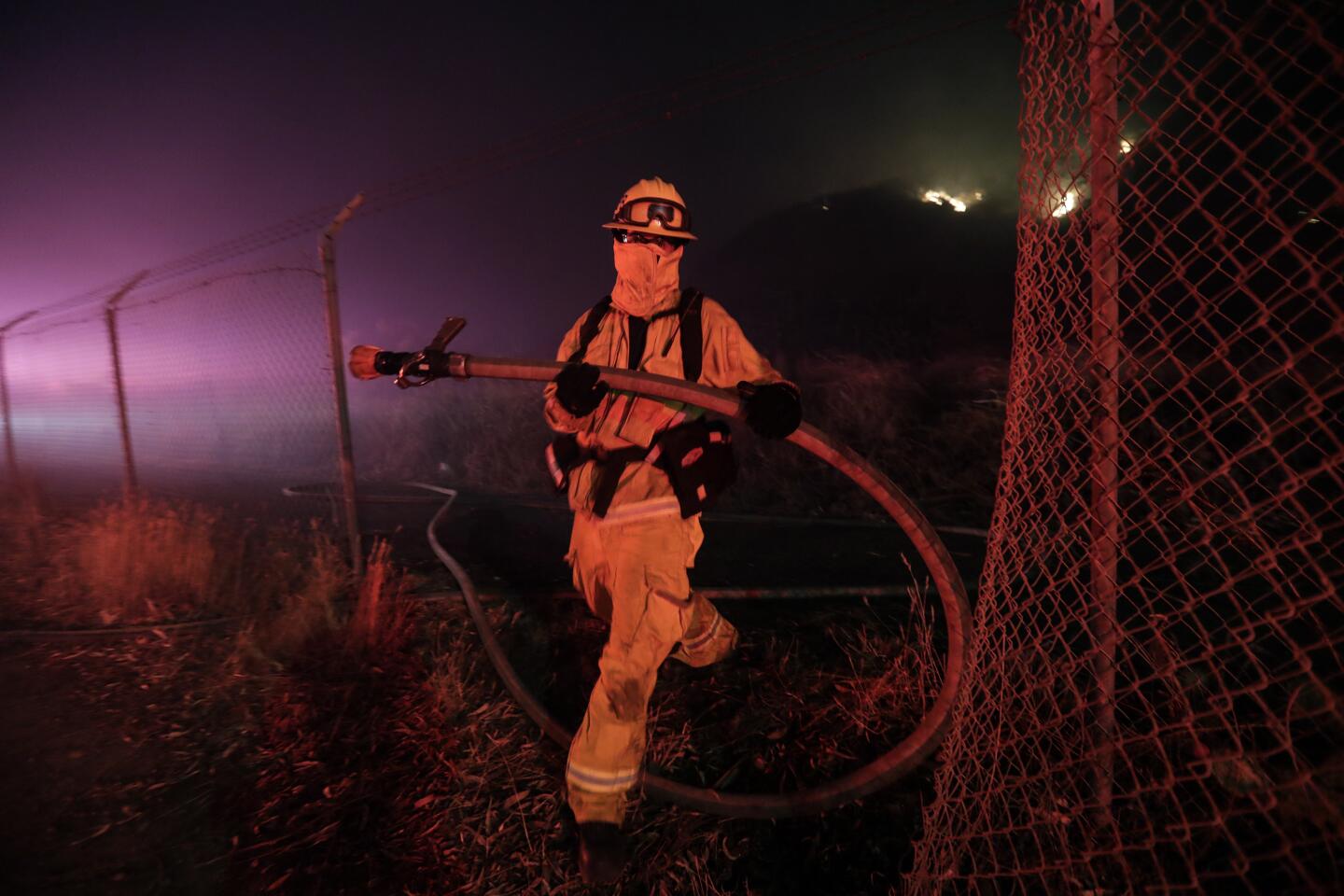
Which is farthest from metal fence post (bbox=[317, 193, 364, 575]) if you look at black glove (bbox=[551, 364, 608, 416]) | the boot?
the boot

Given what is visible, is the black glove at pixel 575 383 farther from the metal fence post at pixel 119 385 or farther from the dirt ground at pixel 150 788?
the metal fence post at pixel 119 385

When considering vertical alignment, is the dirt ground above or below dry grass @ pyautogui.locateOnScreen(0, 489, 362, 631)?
below

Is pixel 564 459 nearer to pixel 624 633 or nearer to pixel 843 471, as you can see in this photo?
pixel 624 633

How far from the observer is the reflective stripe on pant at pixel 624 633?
2.52 metres

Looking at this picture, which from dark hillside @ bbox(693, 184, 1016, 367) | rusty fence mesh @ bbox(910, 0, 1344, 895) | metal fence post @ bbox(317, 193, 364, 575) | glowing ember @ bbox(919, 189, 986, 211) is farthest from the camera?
glowing ember @ bbox(919, 189, 986, 211)

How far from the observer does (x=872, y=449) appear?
8742 millimetres

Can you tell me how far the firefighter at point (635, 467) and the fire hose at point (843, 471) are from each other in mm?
157

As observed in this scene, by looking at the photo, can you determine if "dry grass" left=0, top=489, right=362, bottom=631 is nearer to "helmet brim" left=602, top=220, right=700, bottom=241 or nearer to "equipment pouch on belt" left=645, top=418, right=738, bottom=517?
"equipment pouch on belt" left=645, top=418, right=738, bottom=517

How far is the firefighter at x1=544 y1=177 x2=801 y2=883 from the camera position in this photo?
99.3 inches

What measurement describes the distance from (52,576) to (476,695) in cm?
453

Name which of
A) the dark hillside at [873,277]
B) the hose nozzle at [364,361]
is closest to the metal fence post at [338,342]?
the hose nozzle at [364,361]

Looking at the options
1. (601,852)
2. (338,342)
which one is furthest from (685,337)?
(338,342)

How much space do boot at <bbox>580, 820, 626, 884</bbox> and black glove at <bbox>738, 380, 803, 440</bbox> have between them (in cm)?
179

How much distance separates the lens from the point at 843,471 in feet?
8.88
